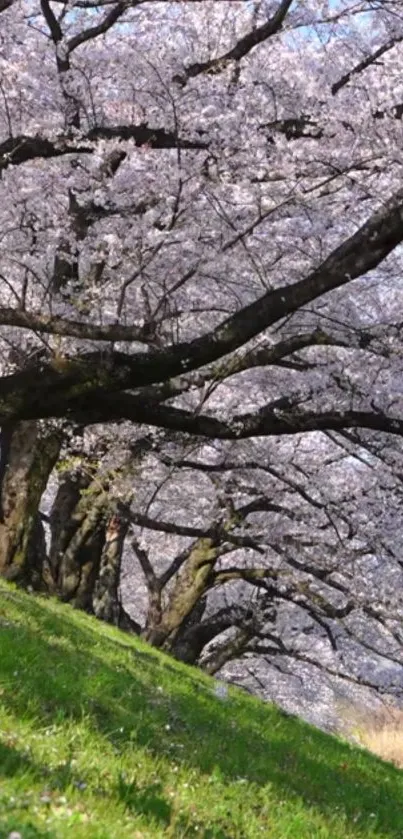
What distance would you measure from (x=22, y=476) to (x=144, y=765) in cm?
1167

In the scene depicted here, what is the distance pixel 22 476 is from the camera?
55.5ft

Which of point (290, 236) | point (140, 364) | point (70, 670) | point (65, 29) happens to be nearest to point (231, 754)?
point (70, 670)

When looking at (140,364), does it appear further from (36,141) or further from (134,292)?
(134,292)

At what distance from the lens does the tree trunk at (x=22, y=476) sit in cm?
1683

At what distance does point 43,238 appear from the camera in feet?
46.8

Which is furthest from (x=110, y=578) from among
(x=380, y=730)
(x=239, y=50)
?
(x=380, y=730)

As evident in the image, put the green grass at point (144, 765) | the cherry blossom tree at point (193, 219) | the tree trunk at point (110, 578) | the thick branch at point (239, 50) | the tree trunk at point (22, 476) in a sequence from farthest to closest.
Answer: the tree trunk at point (110, 578), the tree trunk at point (22, 476), the thick branch at point (239, 50), the cherry blossom tree at point (193, 219), the green grass at point (144, 765)

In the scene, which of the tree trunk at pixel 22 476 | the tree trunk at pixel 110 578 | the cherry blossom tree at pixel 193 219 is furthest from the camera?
the tree trunk at pixel 110 578

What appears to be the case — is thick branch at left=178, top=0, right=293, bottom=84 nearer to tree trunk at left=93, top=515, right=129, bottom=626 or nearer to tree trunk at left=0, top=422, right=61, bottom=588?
tree trunk at left=0, top=422, right=61, bottom=588

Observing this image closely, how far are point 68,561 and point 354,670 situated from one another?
1883cm

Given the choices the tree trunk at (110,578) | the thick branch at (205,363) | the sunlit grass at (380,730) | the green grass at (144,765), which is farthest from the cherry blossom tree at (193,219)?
the sunlit grass at (380,730)

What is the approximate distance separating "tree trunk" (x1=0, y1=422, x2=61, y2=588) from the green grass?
20.5 ft

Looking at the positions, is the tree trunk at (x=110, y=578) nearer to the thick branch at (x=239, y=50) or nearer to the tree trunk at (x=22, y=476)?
the tree trunk at (x=22, y=476)

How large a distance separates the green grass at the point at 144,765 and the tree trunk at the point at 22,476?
20.5ft
